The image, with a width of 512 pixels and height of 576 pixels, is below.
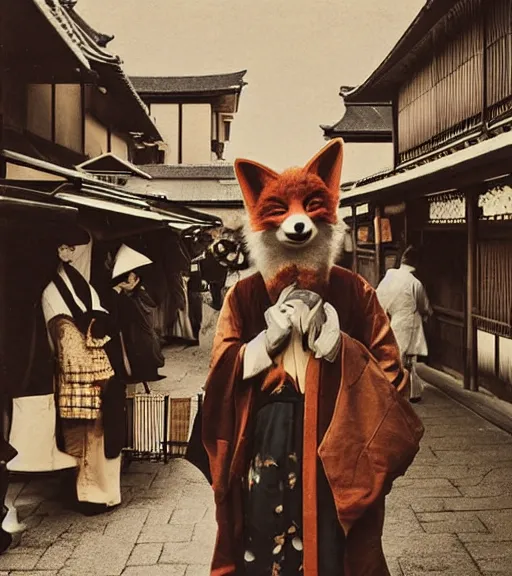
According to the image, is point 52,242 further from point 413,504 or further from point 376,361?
point 413,504

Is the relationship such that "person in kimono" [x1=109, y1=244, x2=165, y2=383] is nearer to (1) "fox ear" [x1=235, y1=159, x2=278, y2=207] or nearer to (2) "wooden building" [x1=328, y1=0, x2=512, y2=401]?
(2) "wooden building" [x1=328, y1=0, x2=512, y2=401]

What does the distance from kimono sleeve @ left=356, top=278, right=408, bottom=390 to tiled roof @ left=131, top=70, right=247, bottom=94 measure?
242 centimetres

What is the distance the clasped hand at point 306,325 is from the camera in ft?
9.23

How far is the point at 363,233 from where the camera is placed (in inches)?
334

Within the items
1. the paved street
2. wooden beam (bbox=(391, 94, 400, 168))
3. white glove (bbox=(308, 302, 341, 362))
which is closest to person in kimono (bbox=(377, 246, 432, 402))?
wooden beam (bbox=(391, 94, 400, 168))

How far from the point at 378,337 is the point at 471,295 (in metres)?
5.62

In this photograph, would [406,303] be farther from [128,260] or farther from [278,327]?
[278,327]

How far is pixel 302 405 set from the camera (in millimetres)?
2912

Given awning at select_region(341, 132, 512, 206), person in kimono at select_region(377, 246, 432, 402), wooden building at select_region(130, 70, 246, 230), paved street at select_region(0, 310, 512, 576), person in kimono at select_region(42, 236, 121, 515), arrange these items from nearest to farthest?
paved street at select_region(0, 310, 512, 576), person in kimono at select_region(42, 236, 121, 515), awning at select_region(341, 132, 512, 206), wooden building at select_region(130, 70, 246, 230), person in kimono at select_region(377, 246, 432, 402)

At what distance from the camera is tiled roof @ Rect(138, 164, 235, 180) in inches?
234

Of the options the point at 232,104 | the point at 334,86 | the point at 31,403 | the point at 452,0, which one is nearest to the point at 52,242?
the point at 31,403

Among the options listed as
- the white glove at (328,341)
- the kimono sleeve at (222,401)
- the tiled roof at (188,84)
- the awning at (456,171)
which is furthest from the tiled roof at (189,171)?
the white glove at (328,341)

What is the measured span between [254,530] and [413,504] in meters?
2.44

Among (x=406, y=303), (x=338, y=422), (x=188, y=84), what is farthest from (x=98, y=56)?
(x=406, y=303)
